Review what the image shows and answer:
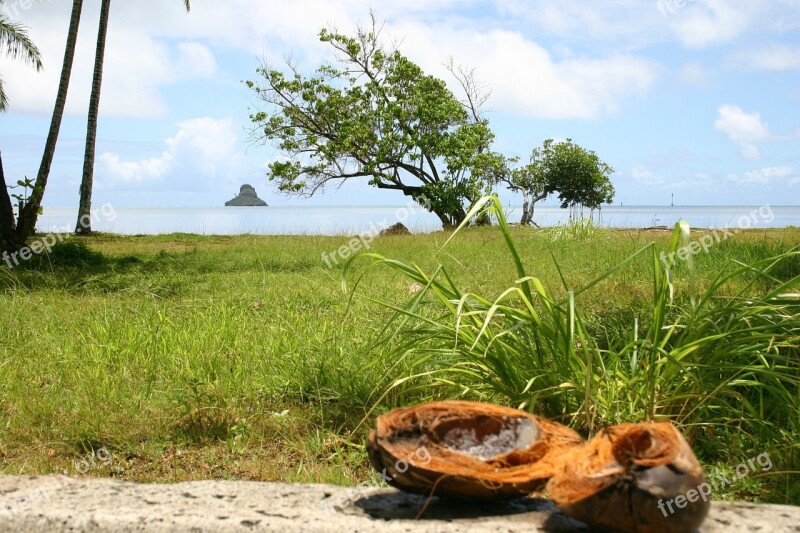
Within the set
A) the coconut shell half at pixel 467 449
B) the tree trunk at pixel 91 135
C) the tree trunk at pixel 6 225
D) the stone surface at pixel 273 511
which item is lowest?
the stone surface at pixel 273 511

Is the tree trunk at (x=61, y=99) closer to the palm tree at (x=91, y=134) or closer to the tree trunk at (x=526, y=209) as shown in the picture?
the palm tree at (x=91, y=134)

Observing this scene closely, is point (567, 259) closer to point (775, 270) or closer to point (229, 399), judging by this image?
point (775, 270)

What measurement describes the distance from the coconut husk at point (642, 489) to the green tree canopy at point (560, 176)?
25.2m

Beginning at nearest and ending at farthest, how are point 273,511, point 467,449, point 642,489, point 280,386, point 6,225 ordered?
1. point 642,489
2. point 273,511
3. point 467,449
4. point 280,386
5. point 6,225

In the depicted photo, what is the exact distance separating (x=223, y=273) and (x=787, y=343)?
6464mm

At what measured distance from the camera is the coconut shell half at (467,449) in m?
1.93

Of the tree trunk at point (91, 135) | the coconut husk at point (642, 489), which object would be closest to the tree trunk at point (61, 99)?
the tree trunk at point (91, 135)

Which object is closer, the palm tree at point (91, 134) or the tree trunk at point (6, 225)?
the tree trunk at point (6, 225)

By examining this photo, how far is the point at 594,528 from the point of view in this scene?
1.80 metres

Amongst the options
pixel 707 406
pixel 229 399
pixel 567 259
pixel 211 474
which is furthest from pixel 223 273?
pixel 707 406

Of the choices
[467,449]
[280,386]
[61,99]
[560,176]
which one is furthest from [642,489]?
[560,176]

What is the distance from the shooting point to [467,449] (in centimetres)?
214

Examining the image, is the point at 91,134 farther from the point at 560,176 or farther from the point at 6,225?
the point at 560,176

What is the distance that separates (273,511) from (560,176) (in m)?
26.8
